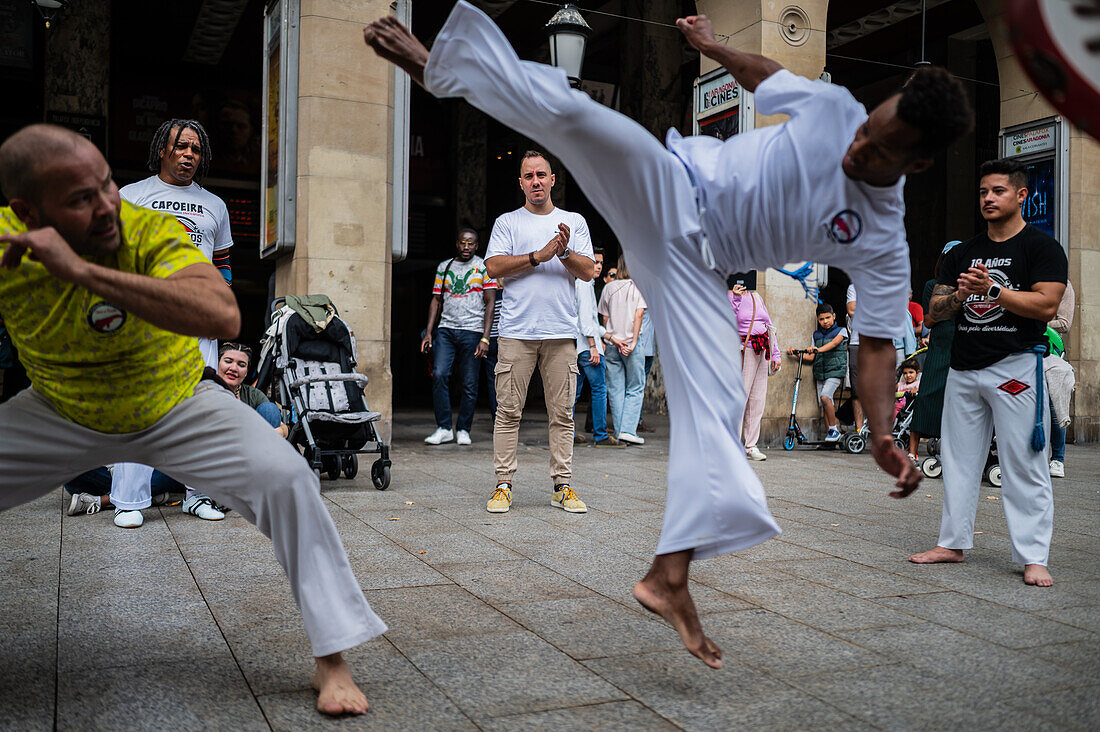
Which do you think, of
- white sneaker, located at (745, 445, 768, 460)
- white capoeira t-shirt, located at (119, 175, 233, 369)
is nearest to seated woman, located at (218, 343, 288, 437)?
white capoeira t-shirt, located at (119, 175, 233, 369)

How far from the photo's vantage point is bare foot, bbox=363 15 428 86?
122 inches

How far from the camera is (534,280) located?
623cm

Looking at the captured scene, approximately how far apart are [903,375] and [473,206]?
1082cm

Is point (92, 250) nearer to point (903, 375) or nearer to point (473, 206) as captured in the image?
point (903, 375)

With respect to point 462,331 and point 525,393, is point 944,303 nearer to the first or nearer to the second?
point 525,393

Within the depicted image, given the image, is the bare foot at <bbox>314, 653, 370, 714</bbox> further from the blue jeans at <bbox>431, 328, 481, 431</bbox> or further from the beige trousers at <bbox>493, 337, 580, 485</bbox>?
the blue jeans at <bbox>431, 328, 481, 431</bbox>

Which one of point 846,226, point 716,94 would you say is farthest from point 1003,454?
point 716,94

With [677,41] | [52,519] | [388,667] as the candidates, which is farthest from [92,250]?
[677,41]

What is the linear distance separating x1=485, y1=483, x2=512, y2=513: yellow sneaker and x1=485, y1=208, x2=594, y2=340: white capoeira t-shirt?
0.99 meters

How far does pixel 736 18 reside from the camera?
1138 centimetres

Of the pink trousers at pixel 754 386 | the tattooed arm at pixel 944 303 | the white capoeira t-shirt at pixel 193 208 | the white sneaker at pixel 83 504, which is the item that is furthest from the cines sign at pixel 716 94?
the white sneaker at pixel 83 504

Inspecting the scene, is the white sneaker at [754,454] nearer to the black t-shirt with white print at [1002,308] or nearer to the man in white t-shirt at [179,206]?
the black t-shirt with white print at [1002,308]

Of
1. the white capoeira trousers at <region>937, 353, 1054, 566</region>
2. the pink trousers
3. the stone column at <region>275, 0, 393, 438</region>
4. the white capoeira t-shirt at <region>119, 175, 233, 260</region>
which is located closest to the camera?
the white capoeira trousers at <region>937, 353, 1054, 566</region>

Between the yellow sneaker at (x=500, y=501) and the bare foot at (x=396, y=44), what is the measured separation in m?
3.41
